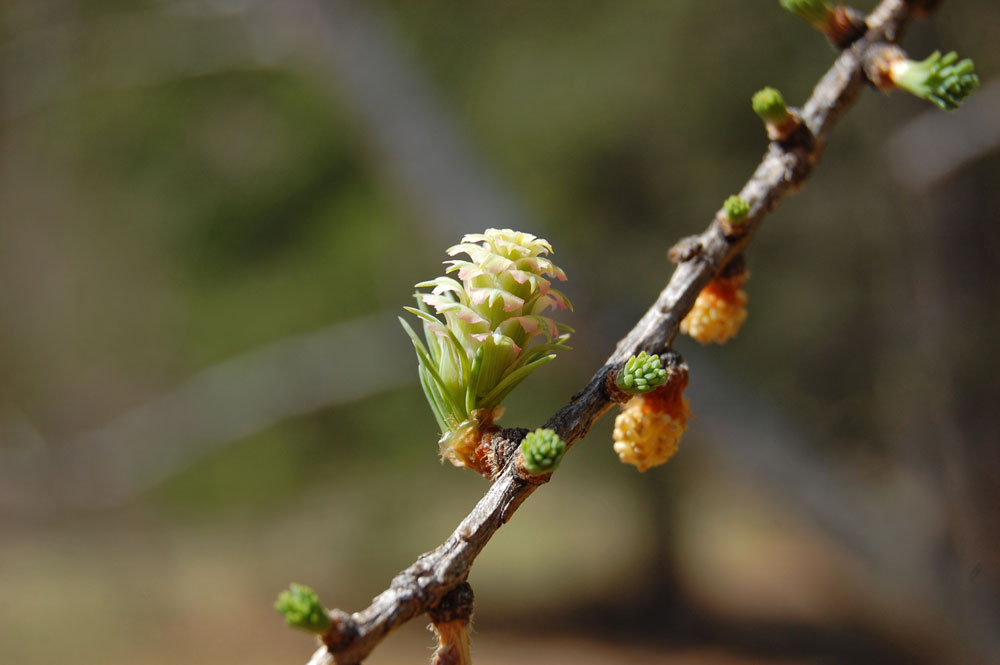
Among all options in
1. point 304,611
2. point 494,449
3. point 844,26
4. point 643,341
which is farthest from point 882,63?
point 304,611

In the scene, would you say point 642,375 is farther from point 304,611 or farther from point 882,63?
point 882,63

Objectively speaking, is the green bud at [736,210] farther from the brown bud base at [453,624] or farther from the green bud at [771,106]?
the brown bud base at [453,624]

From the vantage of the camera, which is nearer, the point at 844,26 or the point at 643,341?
the point at 643,341

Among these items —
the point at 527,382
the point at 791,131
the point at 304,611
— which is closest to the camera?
the point at 304,611

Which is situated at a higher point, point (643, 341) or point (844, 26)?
point (844, 26)

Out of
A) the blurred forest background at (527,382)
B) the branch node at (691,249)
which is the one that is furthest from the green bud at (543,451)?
the blurred forest background at (527,382)

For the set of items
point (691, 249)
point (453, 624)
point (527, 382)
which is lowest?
point (453, 624)

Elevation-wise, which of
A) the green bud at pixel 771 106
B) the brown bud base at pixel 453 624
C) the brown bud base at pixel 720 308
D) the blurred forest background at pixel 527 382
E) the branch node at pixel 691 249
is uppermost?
the blurred forest background at pixel 527 382
